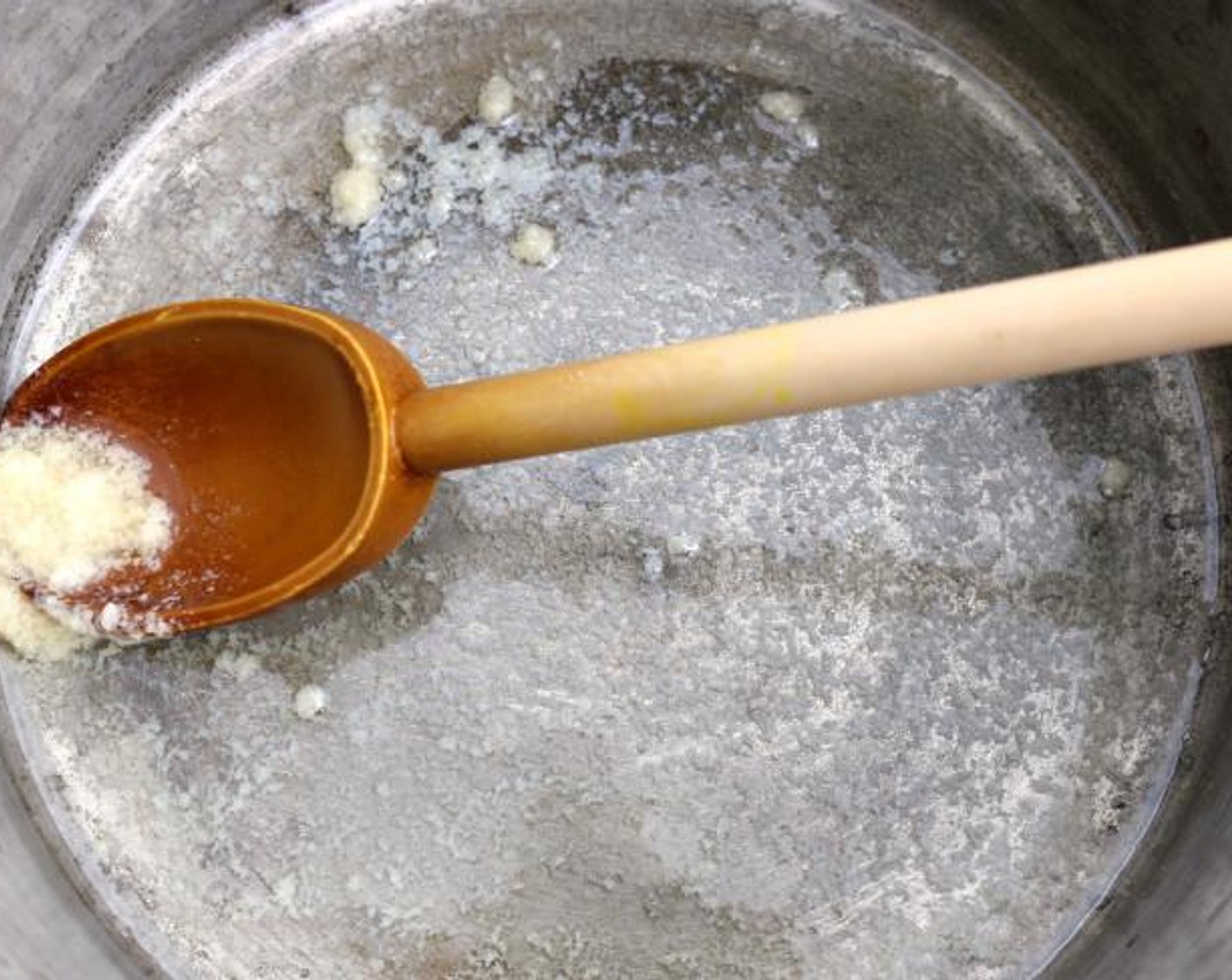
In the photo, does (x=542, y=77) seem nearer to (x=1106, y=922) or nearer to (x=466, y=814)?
(x=466, y=814)

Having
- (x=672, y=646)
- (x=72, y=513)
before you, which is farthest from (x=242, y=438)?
(x=672, y=646)

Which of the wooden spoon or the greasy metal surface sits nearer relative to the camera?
the wooden spoon

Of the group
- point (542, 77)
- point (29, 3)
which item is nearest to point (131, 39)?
point (29, 3)

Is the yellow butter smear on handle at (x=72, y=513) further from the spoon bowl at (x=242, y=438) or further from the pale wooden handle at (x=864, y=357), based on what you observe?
the pale wooden handle at (x=864, y=357)

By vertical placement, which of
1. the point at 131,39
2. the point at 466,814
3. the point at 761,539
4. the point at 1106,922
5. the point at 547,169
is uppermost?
the point at 131,39

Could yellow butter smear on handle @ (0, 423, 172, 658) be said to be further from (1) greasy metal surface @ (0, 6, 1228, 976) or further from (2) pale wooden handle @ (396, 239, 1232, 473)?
(2) pale wooden handle @ (396, 239, 1232, 473)

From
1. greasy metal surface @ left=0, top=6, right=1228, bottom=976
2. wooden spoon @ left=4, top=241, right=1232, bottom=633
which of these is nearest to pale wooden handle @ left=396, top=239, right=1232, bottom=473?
wooden spoon @ left=4, top=241, right=1232, bottom=633

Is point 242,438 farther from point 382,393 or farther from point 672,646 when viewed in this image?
point 672,646
